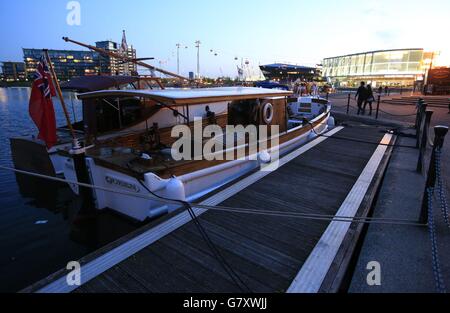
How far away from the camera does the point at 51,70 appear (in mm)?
5648

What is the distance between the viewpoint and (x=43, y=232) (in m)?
6.77

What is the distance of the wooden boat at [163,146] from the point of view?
5.83m

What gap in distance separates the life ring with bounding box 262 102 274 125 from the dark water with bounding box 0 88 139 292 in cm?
545

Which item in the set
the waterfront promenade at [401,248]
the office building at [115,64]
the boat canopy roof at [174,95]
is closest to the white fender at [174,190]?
the boat canopy roof at [174,95]

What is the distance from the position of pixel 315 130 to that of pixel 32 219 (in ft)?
37.6

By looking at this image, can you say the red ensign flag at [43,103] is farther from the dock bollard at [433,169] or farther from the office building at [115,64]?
the office building at [115,64]

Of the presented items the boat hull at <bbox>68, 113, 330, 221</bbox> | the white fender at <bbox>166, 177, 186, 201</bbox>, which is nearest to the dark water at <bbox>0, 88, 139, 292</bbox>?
the boat hull at <bbox>68, 113, 330, 221</bbox>

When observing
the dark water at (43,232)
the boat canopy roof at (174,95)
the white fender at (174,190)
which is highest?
the boat canopy roof at (174,95)

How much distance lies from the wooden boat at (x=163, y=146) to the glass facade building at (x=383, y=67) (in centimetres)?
8494

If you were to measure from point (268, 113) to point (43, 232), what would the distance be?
298 inches

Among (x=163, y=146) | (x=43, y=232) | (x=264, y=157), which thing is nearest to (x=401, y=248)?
(x=264, y=157)

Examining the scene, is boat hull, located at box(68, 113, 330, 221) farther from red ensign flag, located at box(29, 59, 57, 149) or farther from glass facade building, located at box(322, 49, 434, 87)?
glass facade building, located at box(322, 49, 434, 87)

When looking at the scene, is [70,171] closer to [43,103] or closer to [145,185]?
[43,103]
